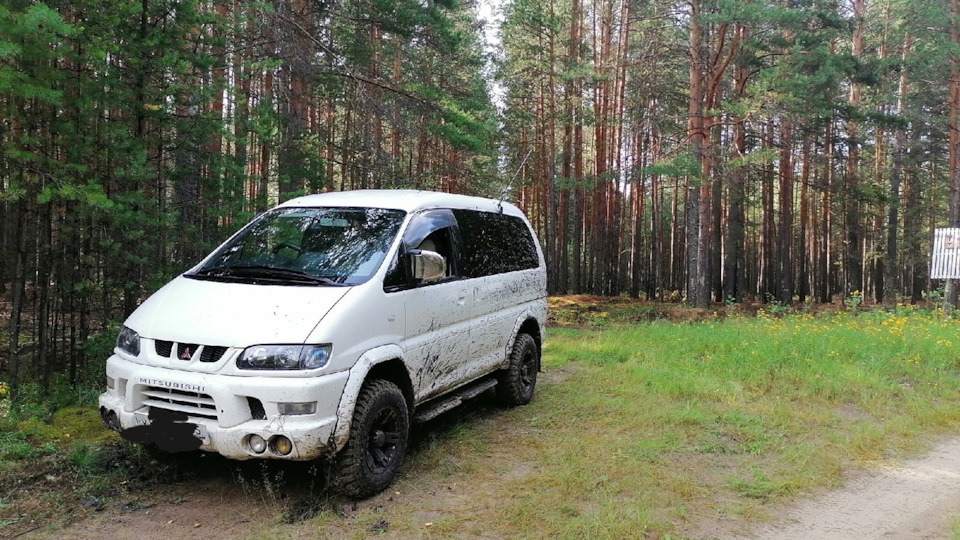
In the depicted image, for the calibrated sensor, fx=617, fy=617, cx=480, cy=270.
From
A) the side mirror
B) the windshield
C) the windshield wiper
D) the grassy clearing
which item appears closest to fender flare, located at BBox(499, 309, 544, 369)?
the grassy clearing

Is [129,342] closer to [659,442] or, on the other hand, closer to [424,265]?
[424,265]

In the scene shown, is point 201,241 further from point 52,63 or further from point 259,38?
point 259,38

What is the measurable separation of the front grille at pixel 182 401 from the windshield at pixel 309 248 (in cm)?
94

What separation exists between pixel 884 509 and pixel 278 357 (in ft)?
14.3

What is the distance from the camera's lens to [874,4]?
2889cm

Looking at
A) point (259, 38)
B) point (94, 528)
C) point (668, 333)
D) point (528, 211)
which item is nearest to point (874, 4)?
point (528, 211)

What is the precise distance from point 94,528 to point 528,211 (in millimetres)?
31585

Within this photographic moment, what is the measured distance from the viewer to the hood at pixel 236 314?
3.88 metres

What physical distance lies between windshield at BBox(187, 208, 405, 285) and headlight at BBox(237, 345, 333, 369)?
0.66 metres

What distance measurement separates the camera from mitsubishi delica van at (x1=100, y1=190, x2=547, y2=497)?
12.5 feet

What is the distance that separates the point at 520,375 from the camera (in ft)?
22.5

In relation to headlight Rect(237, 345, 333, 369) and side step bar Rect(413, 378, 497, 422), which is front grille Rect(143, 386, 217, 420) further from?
side step bar Rect(413, 378, 497, 422)

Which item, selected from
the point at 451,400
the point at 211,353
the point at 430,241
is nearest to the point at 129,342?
the point at 211,353

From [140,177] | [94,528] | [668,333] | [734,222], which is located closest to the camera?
[94,528]
